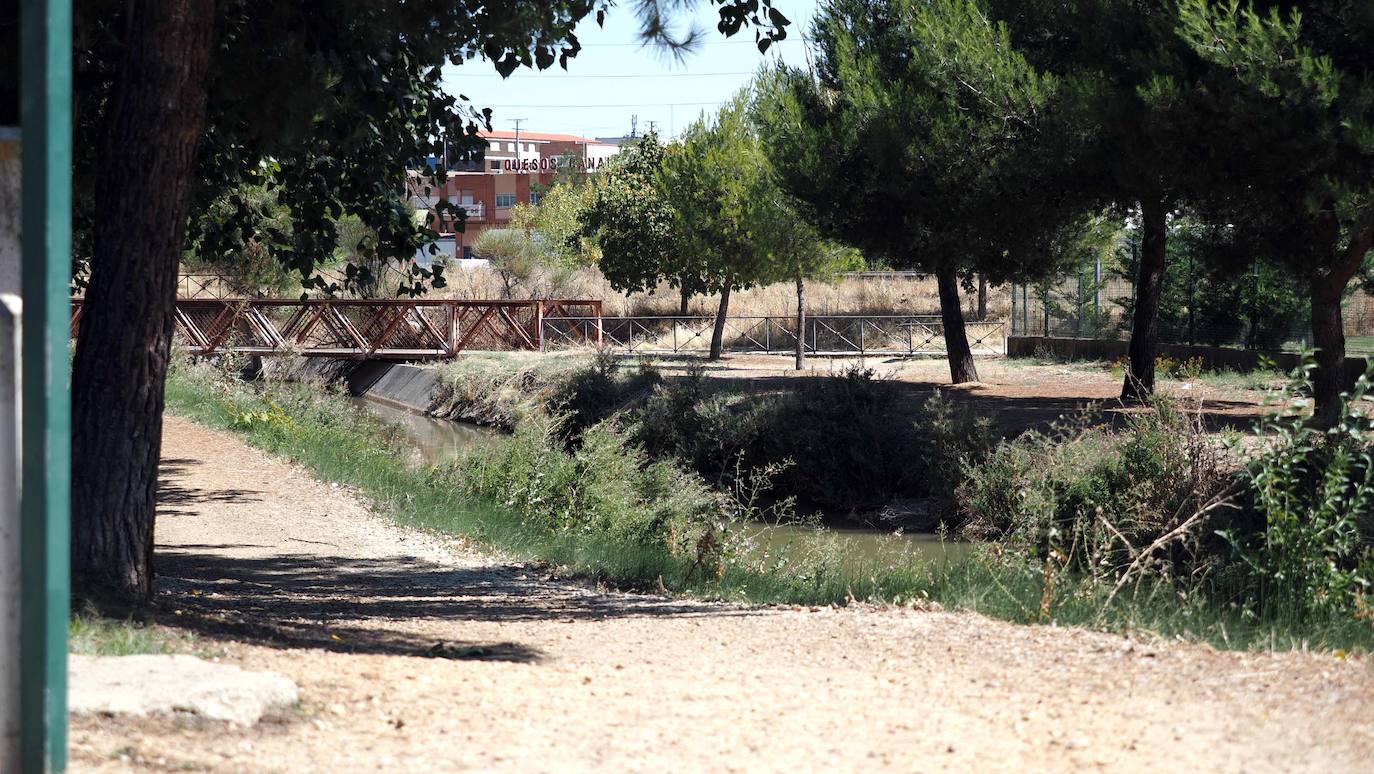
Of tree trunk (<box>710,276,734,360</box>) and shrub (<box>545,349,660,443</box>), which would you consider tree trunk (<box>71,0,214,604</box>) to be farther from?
tree trunk (<box>710,276,734,360</box>)

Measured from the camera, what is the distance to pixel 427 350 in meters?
32.5

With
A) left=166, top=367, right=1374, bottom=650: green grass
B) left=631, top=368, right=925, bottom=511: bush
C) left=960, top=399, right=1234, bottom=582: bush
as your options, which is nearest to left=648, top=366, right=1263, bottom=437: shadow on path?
left=631, top=368, right=925, bottom=511: bush

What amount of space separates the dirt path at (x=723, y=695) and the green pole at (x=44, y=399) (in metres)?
0.31

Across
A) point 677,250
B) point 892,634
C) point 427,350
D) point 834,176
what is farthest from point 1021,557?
point 677,250

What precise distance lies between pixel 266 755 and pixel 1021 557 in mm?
7234

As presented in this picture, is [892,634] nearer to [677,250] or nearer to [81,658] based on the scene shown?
[81,658]

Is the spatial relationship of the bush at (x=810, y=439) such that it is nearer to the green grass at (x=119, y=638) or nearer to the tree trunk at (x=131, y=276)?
the tree trunk at (x=131, y=276)

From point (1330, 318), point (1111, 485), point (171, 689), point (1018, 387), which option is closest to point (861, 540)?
point (1111, 485)

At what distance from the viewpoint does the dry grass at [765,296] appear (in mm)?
42934

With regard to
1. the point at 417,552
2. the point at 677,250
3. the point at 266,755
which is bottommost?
the point at 417,552

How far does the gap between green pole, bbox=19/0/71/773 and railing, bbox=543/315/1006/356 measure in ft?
103

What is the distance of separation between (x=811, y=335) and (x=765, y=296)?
22.2 ft

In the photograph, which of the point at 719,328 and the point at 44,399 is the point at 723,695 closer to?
the point at 44,399

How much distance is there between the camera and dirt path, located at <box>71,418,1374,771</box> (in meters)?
4.03
